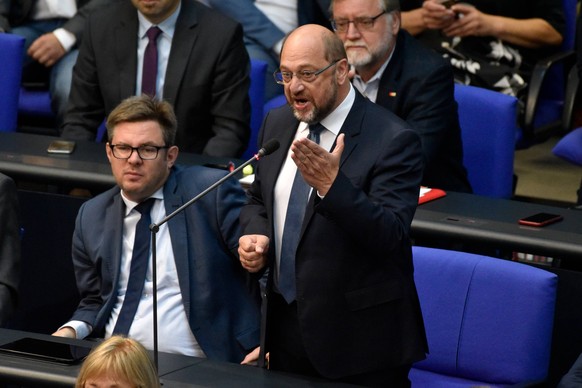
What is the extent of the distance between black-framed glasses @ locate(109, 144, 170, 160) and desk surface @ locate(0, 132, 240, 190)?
0.61 m

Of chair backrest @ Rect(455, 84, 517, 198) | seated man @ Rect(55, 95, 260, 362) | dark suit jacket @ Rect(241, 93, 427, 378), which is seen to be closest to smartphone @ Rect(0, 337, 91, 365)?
seated man @ Rect(55, 95, 260, 362)

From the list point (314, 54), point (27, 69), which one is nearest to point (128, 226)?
point (314, 54)

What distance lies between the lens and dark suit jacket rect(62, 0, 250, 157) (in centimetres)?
490

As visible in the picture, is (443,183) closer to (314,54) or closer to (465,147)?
(465,147)

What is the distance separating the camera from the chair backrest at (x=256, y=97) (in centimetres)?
511

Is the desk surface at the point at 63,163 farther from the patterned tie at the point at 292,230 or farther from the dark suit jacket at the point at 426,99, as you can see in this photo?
the patterned tie at the point at 292,230

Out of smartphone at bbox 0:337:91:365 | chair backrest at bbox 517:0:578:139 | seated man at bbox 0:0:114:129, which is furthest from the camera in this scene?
seated man at bbox 0:0:114:129

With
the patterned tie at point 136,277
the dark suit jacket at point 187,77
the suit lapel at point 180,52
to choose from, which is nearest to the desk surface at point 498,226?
the patterned tie at point 136,277

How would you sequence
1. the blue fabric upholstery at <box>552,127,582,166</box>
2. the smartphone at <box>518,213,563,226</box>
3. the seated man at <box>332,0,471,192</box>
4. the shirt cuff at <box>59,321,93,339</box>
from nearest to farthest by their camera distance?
the shirt cuff at <box>59,321,93,339</box>, the smartphone at <box>518,213,563,226</box>, the seated man at <box>332,0,471,192</box>, the blue fabric upholstery at <box>552,127,582,166</box>

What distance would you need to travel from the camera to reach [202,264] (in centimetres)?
370

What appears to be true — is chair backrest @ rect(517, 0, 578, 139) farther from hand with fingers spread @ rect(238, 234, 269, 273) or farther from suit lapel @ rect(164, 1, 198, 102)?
hand with fingers spread @ rect(238, 234, 269, 273)

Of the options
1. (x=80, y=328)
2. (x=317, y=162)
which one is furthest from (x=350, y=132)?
(x=80, y=328)

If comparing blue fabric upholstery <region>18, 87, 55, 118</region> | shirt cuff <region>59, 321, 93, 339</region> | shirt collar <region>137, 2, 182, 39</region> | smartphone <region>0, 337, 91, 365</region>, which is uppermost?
shirt collar <region>137, 2, 182, 39</region>

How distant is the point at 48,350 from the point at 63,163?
1341mm
